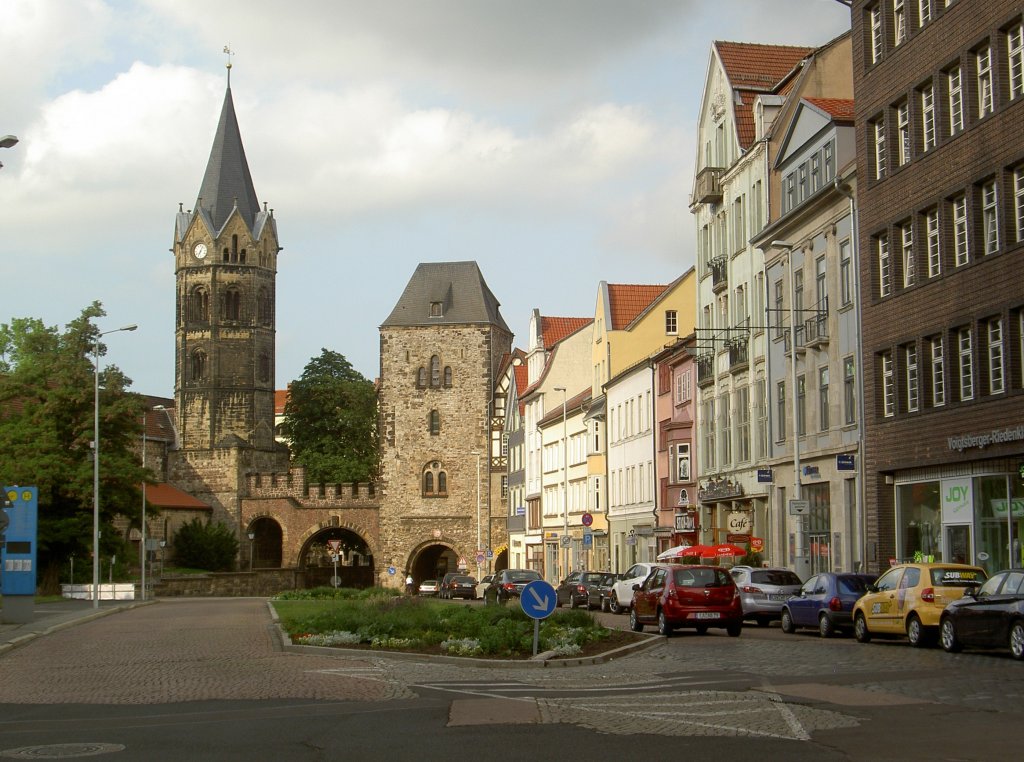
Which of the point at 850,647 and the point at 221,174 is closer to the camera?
the point at 850,647

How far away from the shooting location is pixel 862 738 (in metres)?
12.0

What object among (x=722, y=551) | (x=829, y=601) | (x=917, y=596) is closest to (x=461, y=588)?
(x=722, y=551)

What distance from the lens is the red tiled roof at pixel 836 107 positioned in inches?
1564

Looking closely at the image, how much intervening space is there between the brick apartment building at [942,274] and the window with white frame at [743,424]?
37.4 ft

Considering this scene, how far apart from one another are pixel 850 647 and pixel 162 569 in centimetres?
7081

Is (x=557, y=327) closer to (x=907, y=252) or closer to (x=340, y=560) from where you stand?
(x=340, y=560)

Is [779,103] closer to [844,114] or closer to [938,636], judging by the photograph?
[844,114]

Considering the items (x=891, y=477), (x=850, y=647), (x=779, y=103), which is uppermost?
(x=779, y=103)

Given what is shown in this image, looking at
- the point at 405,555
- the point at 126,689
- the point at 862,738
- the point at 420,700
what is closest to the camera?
the point at 862,738

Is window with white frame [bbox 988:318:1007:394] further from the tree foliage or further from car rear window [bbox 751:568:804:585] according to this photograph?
the tree foliage

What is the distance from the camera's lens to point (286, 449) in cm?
11588

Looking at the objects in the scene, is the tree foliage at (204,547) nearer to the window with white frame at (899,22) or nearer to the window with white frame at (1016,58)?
the window with white frame at (899,22)

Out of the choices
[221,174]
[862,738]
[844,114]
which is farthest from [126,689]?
[221,174]

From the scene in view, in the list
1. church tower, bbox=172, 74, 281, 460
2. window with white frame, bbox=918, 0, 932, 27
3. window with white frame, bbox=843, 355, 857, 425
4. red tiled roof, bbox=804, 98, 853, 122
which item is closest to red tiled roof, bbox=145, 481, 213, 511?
church tower, bbox=172, 74, 281, 460
